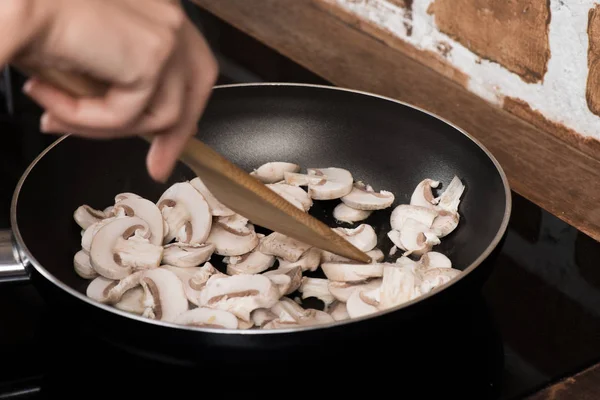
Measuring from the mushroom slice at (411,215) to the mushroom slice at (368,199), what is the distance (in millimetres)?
20

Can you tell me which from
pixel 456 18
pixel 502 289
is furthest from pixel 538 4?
pixel 502 289

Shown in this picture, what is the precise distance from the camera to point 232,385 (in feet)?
2.81

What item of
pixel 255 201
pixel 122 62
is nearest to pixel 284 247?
pixel 255 201

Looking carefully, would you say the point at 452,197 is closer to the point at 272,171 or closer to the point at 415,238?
the point at 415,238

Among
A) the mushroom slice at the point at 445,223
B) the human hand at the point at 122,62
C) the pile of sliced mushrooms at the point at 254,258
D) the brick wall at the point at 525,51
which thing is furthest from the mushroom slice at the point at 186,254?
the brick wall at the point at 525,51

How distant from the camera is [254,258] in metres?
1.06

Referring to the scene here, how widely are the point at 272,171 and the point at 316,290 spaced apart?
0.90ft

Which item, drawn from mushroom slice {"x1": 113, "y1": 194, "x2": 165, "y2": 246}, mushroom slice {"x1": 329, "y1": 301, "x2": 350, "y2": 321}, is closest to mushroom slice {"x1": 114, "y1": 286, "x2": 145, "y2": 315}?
mushroom slice {"x1": 113, "y1": 194, "x2": 165, "y2": 246}

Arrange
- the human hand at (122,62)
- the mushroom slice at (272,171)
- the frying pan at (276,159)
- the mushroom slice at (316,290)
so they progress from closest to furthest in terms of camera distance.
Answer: the human hand at (122,62)
the frying pan at (276,159)
the mushroom slice at (316,290)
the mushroom slice at (272,171)

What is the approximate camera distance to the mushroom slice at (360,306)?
0.92 m

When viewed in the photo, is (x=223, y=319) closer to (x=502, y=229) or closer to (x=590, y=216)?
(x=502, y=229)

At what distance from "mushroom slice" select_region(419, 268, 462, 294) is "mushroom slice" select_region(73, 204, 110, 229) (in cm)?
46

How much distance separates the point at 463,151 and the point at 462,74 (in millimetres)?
398

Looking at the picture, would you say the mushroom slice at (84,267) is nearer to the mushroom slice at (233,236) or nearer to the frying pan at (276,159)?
the frying pan at (276,159)
